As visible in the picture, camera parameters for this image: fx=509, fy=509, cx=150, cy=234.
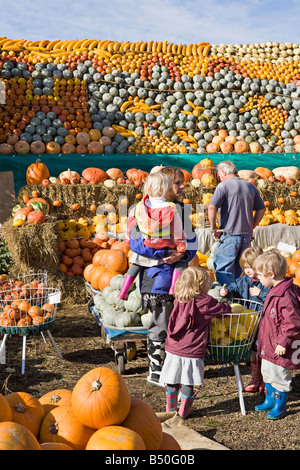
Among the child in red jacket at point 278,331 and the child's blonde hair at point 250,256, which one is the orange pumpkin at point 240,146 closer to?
the child's blonde hair at point 250,256

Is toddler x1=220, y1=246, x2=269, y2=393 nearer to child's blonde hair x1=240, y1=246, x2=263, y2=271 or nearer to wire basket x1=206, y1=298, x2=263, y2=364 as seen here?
child's blonde hair x1=240, y1=246, x2=263, y2=271

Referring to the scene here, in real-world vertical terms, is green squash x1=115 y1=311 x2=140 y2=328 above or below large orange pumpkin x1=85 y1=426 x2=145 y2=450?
below

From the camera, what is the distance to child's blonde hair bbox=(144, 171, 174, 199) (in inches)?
151

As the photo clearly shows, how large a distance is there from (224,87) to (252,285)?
935 cm

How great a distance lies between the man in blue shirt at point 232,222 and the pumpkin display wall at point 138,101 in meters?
5.70

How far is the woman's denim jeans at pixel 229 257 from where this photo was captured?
5281 millimetres

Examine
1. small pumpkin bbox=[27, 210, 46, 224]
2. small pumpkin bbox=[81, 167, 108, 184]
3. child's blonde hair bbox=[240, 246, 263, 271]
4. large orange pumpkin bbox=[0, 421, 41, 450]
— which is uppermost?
small pumpkin bbox=[81, 167, 108, 184]

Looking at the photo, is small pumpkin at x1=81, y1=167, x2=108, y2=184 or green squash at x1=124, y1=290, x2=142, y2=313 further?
small pumpkin at x1=81, y1=167, x2=108, y2=184

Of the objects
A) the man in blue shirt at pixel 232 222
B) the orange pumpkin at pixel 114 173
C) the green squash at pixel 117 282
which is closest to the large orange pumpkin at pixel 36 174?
the orange pumpkin at pixel 114 173

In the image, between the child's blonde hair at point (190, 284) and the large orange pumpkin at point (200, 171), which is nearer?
the child's blonde hair at point (190, 284)

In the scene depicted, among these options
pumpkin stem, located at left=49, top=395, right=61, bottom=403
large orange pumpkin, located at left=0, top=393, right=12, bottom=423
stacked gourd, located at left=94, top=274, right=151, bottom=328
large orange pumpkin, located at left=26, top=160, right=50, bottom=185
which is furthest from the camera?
large orange pumpkin, located at left=26, top=160, right=50, bottom=185

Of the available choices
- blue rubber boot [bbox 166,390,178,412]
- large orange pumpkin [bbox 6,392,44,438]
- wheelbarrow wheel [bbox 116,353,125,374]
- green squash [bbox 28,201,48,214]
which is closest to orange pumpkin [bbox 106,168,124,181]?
green squash [bbox 28,201,48,214]

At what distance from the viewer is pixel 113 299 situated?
16.6 ft

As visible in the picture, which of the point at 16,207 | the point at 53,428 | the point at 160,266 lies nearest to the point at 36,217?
the point at 16,207
